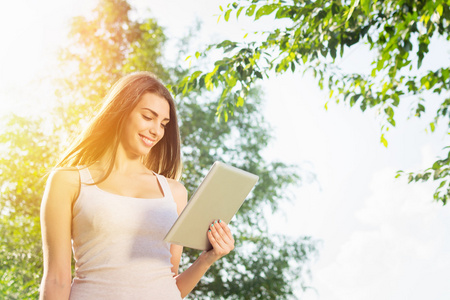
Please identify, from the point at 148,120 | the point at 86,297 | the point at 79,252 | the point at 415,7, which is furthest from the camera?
the point at 415,7

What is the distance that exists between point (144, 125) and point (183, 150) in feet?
32.7

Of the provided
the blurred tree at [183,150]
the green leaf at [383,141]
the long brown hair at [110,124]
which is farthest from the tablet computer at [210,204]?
the blurred tree at [183,150]

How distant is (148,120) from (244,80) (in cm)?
226

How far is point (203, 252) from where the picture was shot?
194cm

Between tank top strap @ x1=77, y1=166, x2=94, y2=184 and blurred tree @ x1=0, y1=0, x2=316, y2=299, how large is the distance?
25.9 ft

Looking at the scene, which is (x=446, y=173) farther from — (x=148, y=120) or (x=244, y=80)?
(x=148, y=120)

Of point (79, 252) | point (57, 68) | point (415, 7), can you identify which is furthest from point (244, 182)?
point (57, 68)

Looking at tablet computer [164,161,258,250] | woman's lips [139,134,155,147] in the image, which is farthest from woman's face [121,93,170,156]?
tablet computer [164,161,258,250]

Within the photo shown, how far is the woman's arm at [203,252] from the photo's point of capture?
1875 mm

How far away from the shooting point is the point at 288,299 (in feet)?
36.2

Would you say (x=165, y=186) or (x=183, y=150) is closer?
(x=165, y=186)

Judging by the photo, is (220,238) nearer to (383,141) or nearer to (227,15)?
(227,15)

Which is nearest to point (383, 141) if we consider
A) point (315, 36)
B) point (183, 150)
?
point (315, 36)

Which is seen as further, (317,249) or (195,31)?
(195,31)
